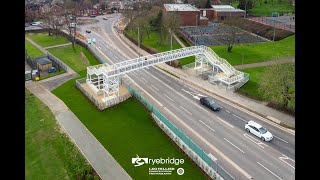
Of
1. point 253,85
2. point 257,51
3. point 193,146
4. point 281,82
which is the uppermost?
point 257,51

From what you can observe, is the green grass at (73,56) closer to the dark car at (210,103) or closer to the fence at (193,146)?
the fence at (193,146)

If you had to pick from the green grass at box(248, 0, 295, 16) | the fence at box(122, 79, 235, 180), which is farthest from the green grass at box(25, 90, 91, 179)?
the green grass at box(248, 0, 295, 16)

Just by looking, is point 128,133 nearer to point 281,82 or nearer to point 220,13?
point 281,82

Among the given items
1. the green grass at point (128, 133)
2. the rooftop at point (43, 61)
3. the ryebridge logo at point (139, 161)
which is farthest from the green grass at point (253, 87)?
the rooftop at point (43, 61)

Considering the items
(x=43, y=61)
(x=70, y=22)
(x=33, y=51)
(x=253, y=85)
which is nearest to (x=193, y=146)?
(x=253, y=85)

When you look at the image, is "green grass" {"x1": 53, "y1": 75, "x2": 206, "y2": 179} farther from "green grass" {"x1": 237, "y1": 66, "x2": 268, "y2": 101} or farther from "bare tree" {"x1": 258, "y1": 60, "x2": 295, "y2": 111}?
"green grass" {"x1": 237, "y1": 66, "x2": 268, "y2": 101}
